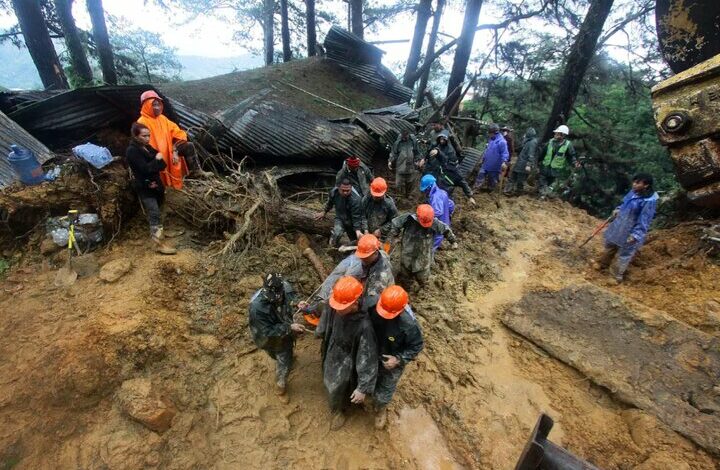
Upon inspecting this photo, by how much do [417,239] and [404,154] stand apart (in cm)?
288

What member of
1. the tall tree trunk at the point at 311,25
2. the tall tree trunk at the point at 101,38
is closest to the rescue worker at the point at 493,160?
the tall tree trunk at the point at 311,25

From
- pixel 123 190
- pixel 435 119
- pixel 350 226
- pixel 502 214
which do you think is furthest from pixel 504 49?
pixel 123 190

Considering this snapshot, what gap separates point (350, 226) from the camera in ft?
16.9

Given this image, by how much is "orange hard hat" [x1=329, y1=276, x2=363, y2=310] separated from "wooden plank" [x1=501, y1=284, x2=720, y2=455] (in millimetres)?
2734

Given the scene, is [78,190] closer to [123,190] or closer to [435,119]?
[123,190]

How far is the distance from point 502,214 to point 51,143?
8.18 meters

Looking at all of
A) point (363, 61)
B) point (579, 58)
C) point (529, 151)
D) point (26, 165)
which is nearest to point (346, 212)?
point (26, 165)

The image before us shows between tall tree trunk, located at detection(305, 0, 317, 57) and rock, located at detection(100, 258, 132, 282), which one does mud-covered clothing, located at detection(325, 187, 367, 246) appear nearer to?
rock, located at detection(100, 258, 132, 282)

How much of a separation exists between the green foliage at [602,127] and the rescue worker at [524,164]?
5.94 ft

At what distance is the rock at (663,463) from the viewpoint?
2.95m

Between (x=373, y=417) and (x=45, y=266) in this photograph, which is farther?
(x=45, y=266)

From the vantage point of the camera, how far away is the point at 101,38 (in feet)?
27.2

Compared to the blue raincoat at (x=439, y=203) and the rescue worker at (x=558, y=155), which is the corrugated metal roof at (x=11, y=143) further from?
the rescue worker at (x=558, y=155)

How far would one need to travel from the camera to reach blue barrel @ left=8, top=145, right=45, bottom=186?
4.23 m
